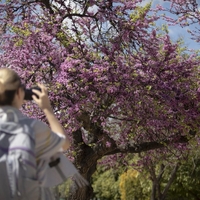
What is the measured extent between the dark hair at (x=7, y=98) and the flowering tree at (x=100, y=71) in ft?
19.9

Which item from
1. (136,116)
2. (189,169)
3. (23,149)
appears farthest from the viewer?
(189,169)

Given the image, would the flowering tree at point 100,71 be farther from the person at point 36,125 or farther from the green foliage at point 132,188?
the green foliage at point 132,188

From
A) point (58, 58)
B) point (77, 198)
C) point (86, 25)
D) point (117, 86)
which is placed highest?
point (86, 25)

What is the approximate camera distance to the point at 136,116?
9.99 m

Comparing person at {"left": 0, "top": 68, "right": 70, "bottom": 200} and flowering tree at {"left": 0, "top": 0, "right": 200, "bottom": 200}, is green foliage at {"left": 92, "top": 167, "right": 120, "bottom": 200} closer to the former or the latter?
flowering tree at {"left": 0, "top": 0, "right": 200, "bottom": 200}

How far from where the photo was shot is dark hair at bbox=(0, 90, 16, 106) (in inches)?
108

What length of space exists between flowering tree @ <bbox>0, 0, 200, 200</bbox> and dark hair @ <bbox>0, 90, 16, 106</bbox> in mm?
6075

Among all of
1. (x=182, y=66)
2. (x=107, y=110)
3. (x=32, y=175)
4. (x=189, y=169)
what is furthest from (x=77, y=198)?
(x=189, y=169)

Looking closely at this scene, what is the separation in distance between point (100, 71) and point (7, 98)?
253 inches

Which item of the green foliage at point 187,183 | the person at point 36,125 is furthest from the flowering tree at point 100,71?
the green foliage at point 187,183

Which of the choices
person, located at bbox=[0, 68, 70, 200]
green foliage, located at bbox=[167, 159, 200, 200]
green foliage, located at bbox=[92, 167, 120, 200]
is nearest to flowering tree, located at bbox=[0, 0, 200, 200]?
person, located at bbox=[0, 68, 70, 200]

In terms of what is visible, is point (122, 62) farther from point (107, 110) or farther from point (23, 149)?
point (23, 149)

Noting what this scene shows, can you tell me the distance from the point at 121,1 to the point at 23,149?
819 cm

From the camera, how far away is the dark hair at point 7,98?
274 centimetres
